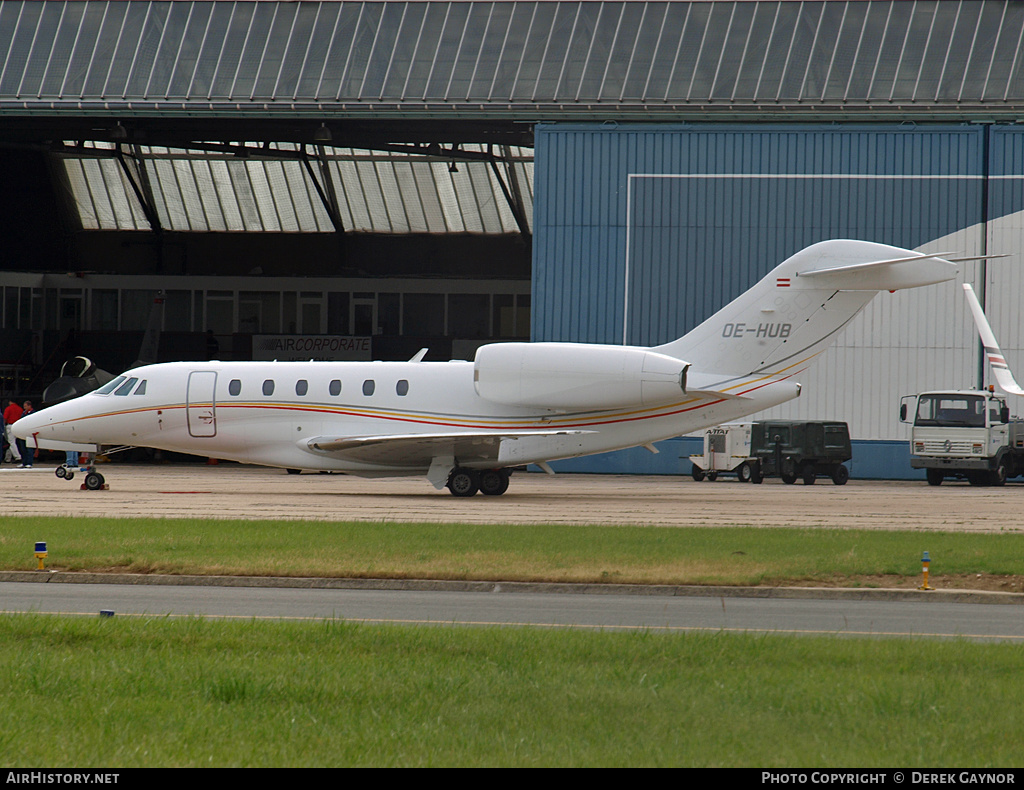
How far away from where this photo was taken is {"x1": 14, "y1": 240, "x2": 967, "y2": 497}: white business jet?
81.3ft

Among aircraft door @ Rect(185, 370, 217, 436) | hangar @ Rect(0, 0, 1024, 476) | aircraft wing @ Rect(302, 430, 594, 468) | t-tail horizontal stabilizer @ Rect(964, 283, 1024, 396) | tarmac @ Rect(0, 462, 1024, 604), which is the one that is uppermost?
hangar @ Rect(0, 0, 1024, 476)

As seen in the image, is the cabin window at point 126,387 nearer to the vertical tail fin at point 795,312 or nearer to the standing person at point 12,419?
the standing person at point 12,419

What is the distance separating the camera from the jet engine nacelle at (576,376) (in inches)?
979

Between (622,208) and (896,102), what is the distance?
8726mm

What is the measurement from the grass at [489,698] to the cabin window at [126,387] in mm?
18745

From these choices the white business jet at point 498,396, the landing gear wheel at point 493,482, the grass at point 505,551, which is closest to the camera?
the grass at point 505,551

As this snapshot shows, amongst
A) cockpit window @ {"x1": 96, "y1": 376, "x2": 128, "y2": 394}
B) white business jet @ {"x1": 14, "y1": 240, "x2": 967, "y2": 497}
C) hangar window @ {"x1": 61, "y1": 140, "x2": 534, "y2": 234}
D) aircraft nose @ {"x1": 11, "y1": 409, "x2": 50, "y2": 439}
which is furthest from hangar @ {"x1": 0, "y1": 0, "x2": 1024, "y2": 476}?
aircraft nose @ {"x1": 11, "y1": 409, "x2": 50, "y2": 439}

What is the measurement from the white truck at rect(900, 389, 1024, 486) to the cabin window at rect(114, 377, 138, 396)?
20473 mm

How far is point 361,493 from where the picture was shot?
Answer: 28.2 meters

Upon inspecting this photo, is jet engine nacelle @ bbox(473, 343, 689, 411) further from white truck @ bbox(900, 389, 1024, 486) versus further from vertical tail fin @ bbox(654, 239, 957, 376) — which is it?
white truck @ bbox(900, 389, 1024, 486)

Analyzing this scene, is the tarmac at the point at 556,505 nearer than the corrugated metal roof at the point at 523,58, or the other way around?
the tarmac at the point at 556,505

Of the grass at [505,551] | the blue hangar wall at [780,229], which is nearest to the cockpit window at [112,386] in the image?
the grass at [505,551]
